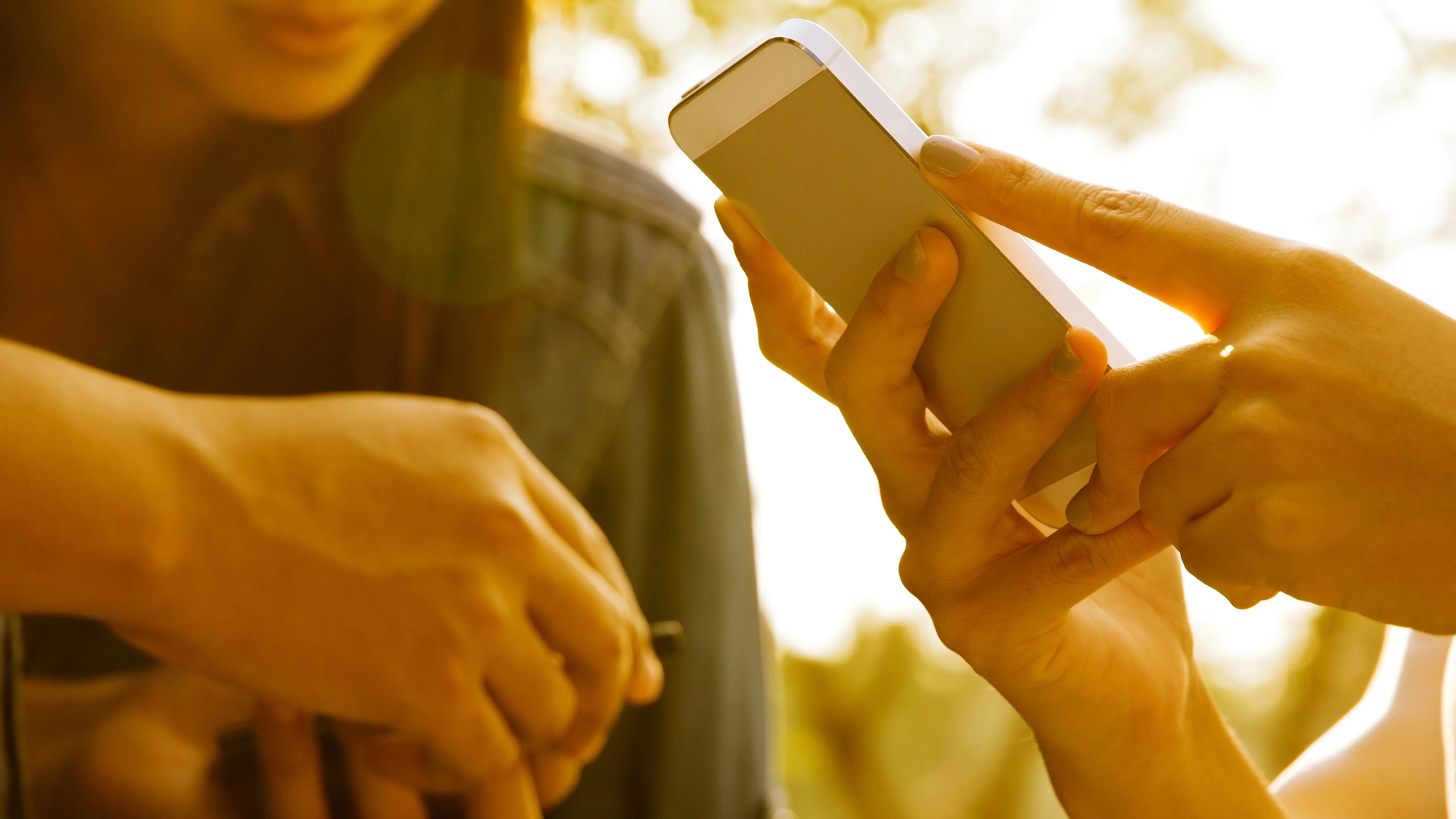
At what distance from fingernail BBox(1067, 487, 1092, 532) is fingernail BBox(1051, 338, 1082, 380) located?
85 millimetres

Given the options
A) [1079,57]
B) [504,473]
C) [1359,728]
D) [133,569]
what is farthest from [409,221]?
[1079,57]

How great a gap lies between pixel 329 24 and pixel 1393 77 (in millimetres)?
5328

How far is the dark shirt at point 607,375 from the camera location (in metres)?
1.14

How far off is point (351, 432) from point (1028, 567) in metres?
0.47

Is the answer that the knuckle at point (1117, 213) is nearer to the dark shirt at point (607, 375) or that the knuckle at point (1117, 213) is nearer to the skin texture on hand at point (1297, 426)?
the skin texture on hand at point (1297, 426)

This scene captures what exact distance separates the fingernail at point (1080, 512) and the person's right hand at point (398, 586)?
1.03 ft

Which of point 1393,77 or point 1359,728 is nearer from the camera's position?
point 1359,728

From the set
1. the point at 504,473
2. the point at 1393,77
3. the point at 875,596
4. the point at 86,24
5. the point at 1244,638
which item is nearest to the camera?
the point at 504,473

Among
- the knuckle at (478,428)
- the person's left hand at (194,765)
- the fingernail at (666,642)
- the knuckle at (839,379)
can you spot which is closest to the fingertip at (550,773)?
the person's left hand at (194,765)

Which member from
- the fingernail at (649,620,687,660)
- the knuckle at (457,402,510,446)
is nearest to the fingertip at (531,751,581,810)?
the fingernail at (649,620,687,660)

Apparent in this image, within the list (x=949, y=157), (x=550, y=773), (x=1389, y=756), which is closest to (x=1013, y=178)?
(x=949, y=157)

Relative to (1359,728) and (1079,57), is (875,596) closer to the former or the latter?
(1079,57)

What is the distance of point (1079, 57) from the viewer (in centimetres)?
495

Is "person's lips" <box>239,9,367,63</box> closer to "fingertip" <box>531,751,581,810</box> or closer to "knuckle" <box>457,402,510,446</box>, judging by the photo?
"knuckle" <box>457,402,510,446</box>
